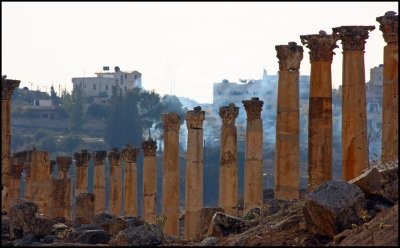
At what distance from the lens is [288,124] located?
119 feet

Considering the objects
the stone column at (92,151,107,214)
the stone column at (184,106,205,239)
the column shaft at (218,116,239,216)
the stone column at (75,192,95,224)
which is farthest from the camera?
the stone column at (92,151,107,214)

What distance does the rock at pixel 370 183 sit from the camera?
81.3ft

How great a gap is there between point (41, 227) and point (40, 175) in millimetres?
18864

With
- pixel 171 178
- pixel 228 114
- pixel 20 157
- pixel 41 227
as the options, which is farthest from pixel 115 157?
pixel 41 227

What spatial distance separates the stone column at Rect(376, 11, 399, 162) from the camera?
31.0 meters

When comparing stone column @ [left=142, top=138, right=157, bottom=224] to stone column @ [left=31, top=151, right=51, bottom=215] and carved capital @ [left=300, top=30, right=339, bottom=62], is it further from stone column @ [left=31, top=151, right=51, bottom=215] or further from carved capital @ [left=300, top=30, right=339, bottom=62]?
carved capital @ [left=300, top=30, right=339, bottom=62]

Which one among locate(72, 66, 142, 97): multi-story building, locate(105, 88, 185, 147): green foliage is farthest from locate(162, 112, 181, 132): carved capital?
locate(72, 66, 142, 97): multi-story building

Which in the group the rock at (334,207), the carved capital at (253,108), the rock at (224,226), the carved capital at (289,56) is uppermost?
the carved capital at (289,56)

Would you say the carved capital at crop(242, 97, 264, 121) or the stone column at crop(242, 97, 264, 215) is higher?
the carved capital at crop(242, 97, 264, 121)

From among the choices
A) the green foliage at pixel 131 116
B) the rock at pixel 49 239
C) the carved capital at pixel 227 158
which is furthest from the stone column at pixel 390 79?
the green foliage at pixel 131 116

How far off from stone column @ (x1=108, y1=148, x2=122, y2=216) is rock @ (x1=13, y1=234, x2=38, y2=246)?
26.6 meters

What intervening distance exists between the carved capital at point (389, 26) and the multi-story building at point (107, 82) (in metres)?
127

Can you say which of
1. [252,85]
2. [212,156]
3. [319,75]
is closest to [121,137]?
[212,156]

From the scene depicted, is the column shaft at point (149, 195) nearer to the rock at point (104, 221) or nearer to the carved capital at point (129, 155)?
the carved capital at point (129, 155)
